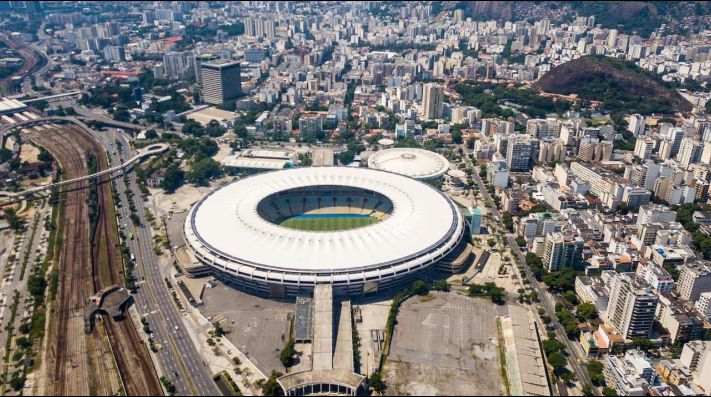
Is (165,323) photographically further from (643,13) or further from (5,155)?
(643,13)

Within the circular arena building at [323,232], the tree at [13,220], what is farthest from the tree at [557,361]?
the tree at [13,220]

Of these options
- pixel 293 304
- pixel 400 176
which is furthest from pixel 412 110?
pixel 293 304

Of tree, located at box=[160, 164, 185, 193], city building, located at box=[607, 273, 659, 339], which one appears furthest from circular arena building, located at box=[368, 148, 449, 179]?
city building, located at box=[607, 273, 659, 339]

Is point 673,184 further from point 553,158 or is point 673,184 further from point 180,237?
point 180,237

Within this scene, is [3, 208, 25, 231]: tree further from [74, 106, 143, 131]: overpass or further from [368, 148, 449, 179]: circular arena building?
[368, 148, 449, 179]: circular arena building

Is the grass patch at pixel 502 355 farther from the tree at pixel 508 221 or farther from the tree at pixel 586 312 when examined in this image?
the tree at pixel 508 221

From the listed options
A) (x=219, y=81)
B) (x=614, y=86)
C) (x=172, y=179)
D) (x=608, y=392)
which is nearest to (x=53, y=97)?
(x=219, y=81)
